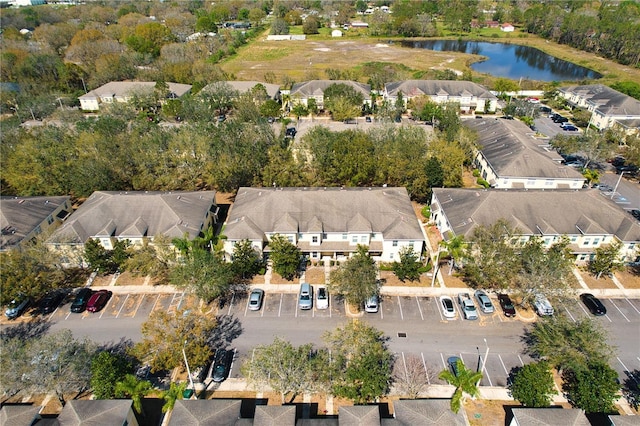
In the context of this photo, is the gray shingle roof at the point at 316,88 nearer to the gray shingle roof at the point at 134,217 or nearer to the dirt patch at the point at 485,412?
the gray shingle roof at the point at 134,217

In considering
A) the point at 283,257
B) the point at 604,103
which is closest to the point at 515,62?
the point at 604,103

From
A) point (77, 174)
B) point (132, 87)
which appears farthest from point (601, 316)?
point (132, 87)

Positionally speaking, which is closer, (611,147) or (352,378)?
(352,378)

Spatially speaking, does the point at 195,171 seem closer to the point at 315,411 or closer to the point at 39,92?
the point at 315,411

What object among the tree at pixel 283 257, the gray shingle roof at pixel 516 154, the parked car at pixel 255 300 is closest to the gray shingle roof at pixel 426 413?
the parked car at pixel 255 300

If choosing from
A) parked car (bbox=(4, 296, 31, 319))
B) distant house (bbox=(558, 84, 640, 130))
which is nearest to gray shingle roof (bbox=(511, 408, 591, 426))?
parked car (bbox=(4, 296, 31, 319))

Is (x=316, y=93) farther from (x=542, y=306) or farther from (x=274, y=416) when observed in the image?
(x=274, y=416)
